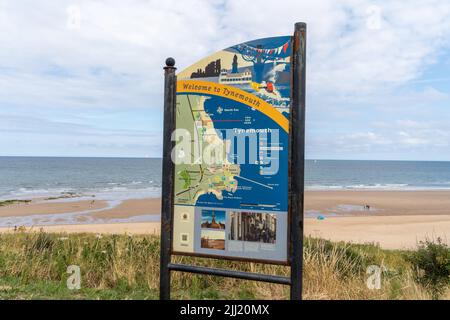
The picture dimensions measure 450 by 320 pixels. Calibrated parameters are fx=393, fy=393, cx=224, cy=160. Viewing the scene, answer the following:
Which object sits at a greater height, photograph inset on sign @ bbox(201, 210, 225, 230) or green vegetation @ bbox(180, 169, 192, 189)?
green vegetation @ bbox(180, 169, 192, 189)

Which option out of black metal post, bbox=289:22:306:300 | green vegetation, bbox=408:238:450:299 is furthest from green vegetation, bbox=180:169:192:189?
green vegetation, bbox=408:238:450:299

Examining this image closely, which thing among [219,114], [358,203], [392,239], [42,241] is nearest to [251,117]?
[219,114]

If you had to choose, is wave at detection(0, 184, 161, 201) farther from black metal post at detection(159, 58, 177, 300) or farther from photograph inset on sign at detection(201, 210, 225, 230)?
photograph inset on sign at detection(201, 210, 225, 230)

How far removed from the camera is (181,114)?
4.34 m

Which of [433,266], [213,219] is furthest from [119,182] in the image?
[213,219]

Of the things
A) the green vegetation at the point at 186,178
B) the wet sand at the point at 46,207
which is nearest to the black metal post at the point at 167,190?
the green vegetation at the point at 186,178

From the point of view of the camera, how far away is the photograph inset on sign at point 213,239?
4.09 metres

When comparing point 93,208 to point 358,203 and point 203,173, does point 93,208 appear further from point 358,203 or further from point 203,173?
point 203,173


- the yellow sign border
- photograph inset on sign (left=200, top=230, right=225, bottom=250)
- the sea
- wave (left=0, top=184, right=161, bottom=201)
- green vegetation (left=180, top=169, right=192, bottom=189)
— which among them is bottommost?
wave (left=0, top=184, right=161, bottom=201)

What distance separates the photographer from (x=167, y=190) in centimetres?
429

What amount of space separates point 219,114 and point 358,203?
101 ft

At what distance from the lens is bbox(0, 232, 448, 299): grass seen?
4.82 m

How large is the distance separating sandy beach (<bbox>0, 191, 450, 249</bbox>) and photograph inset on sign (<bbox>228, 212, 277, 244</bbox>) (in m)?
12.1

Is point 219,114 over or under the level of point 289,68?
under
